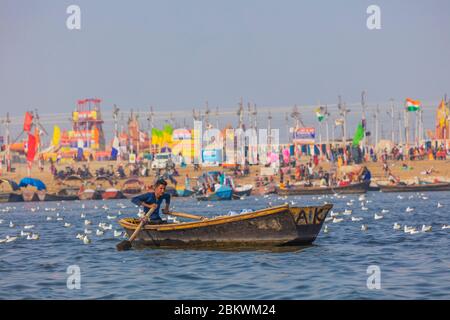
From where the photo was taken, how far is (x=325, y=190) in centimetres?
9338

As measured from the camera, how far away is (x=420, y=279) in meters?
21.7

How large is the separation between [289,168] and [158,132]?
44.5m

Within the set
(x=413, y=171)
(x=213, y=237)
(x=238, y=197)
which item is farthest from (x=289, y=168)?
(x=213, y=237)

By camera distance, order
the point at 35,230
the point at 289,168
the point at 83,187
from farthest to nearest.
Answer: the point at 289,168 < the point at 83,187 < the point at 35,230

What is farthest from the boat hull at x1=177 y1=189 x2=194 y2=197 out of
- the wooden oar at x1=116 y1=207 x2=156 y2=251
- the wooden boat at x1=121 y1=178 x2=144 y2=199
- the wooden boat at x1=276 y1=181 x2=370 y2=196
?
the wooden oar at x1=116 y1=207 x2=156 y2=251

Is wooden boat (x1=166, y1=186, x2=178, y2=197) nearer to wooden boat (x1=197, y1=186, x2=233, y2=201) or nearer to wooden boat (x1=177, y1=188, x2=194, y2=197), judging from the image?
wooden boat (x1=177, y1=188, x2=194, y2=197)

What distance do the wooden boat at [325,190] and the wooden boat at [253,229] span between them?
212 ft

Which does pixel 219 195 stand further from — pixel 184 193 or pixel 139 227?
pixel 139 227

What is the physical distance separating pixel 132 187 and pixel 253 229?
81.0 metres

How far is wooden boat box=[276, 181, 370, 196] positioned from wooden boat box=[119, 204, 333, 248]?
64.7 meters

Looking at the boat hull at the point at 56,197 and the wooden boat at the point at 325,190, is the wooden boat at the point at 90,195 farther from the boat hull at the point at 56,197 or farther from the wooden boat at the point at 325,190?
the wooden boat at the point at 325,190

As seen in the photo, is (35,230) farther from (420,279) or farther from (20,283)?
(420,279)

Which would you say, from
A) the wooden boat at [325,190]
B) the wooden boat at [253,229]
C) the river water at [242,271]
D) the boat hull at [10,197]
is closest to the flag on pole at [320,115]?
the wooden boat at [325,190]
